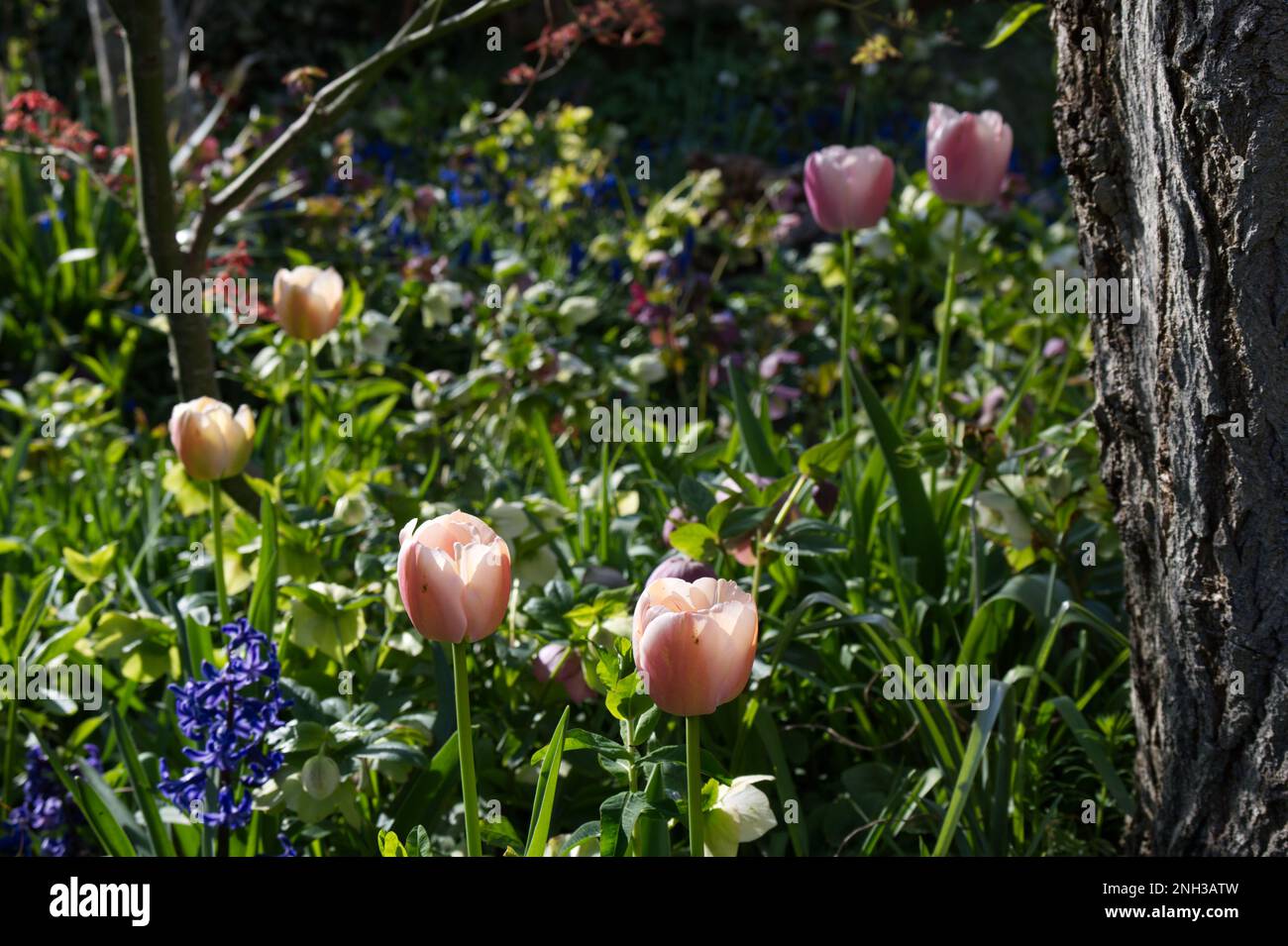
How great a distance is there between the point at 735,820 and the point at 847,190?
1185mm

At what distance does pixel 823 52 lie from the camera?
18.7ft

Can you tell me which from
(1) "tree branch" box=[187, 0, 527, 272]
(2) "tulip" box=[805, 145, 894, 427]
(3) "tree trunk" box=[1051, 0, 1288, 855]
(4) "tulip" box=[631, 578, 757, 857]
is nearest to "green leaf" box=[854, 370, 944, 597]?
(2) "tulip" box=[805, 145, 894, 427]

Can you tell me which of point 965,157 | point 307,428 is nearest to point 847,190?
point 965,157

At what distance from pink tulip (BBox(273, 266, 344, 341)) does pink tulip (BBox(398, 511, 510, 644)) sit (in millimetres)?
928

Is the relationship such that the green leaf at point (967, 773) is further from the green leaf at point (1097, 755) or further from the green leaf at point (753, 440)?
the green leaf at point (753, 440)

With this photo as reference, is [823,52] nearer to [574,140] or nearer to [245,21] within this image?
[574,140]

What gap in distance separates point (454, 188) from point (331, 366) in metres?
1.25

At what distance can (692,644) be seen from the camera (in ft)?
3.41

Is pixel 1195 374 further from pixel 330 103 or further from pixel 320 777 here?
pixel 330 103

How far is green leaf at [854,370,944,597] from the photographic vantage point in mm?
1939

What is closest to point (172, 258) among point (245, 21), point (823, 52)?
point (823, 52)

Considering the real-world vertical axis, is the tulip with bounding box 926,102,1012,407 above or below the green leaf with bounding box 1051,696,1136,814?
above
